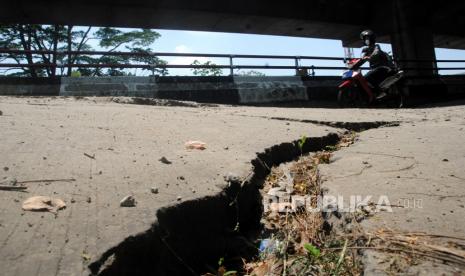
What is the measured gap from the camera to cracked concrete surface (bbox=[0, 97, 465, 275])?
1452mm

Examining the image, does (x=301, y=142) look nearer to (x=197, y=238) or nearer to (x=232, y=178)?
(x=232, y=178)

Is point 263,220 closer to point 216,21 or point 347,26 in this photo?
point 216,21

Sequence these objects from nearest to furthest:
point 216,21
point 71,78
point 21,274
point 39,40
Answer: point 21,274 → point 71,78 → point 216,21 → point 39,40

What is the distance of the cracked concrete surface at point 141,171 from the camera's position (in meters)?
→ 1.45

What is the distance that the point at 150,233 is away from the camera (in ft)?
5.06

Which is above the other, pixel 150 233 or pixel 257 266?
pixel 150 233

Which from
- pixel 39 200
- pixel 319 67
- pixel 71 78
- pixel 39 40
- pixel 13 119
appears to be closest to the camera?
pixel 39 200

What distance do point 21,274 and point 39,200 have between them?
0.56m

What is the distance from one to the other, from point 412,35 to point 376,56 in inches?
379

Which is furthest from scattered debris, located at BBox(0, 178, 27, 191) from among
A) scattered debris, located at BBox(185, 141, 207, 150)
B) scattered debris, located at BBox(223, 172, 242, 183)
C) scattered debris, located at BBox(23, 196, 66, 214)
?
scattered debris, located at BBox(185, 141, 207, 150)

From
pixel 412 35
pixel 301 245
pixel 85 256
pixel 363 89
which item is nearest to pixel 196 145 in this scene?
pixel 301 245

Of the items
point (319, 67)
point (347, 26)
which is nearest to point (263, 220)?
point (319, 67)

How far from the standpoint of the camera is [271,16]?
1563cm

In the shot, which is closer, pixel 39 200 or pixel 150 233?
pixel 150 233
